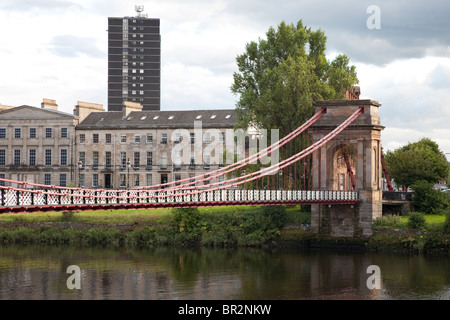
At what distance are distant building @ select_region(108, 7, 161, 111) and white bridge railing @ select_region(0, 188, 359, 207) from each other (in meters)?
88.5

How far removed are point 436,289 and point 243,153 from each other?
3922cm

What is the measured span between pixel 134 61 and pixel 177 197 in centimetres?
9611

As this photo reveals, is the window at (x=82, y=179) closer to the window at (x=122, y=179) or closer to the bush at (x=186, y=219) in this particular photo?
the window at (x=122, y=179)

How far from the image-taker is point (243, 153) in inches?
2936

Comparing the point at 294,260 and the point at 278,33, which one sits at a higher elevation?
the point at 278,33

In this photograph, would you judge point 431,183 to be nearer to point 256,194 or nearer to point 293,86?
point 293,86

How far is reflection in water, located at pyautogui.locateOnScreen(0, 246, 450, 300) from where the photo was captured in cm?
3581

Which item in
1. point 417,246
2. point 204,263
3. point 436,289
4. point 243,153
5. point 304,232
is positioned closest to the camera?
point 436,289

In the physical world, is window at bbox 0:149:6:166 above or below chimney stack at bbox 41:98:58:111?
below

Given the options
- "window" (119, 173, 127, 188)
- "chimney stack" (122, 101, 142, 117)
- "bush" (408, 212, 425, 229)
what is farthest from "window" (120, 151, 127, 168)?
"bush" (408, 212, 425, 229)

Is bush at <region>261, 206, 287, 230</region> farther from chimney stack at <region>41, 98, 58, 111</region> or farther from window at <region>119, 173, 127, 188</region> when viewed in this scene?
chimney stack at <region>41, 98, 58, 111</region>

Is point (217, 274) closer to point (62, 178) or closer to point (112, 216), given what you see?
point (112, 216)
